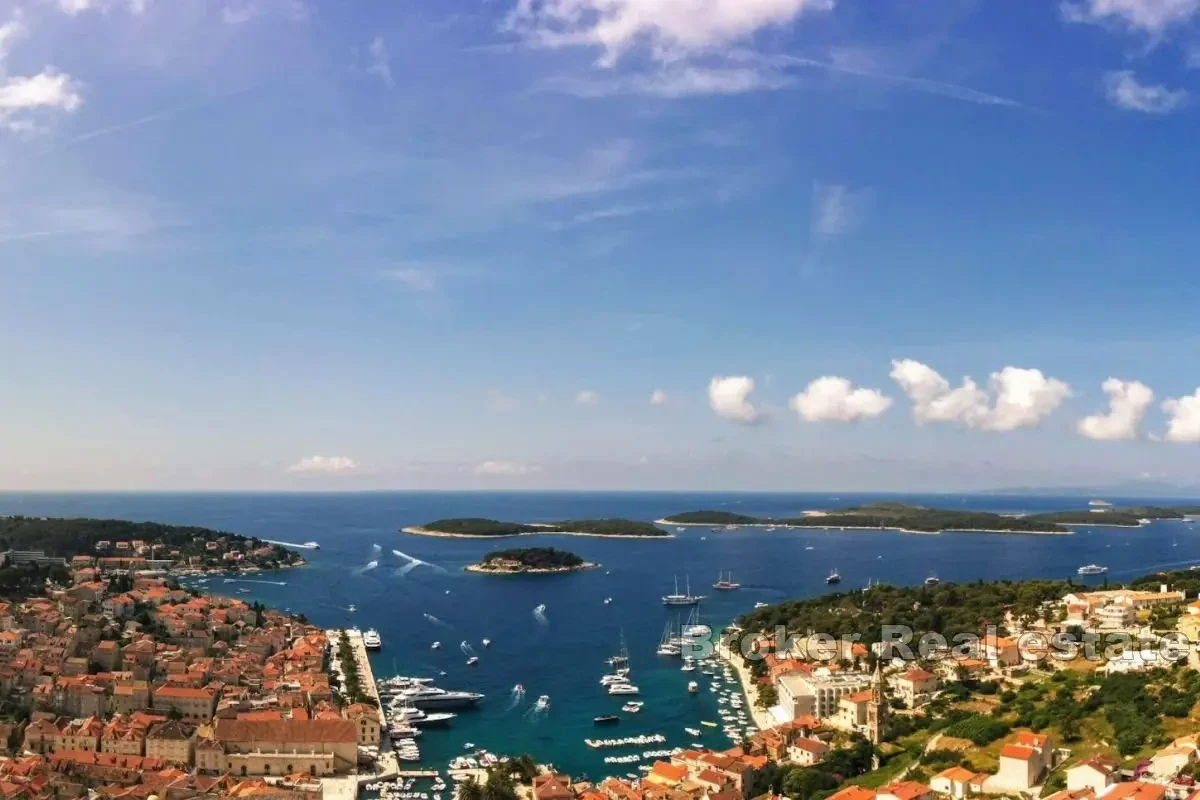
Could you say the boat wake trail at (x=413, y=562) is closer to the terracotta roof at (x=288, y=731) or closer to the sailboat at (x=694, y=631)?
the sailboat at (x=694, y=631)

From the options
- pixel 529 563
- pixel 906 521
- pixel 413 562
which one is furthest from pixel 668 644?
pixel 906 521

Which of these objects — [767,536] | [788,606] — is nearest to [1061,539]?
[767,536]

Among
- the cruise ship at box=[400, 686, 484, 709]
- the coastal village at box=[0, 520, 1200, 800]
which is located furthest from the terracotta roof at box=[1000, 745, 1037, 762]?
the cruise ship at box=[400, 686, 484, 709]

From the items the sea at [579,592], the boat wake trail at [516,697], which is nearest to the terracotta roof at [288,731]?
the sea at [579,592]

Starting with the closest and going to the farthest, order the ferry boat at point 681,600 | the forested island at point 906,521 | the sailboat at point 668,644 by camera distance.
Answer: the sailboat at point 668,644
the ferry boat at point 681,600
the forested island at point 906,521

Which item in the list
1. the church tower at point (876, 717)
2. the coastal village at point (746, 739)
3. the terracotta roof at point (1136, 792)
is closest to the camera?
the terracotta roof at point (1136, 792)

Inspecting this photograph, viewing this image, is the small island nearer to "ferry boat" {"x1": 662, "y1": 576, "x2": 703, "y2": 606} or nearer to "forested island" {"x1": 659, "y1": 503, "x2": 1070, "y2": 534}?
"ferry boat" {"x1": 662, "y1": 576, "x2": 703, "y2": 606}

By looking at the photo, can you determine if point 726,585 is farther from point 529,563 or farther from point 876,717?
point 876,717
